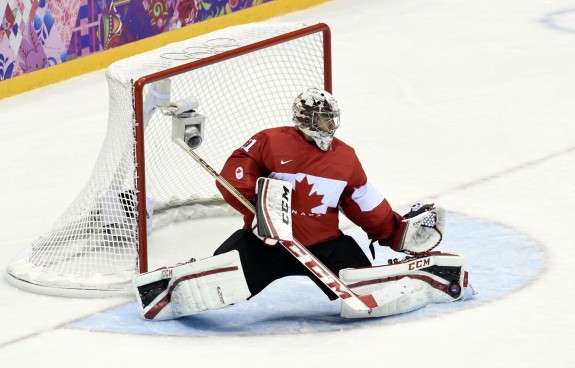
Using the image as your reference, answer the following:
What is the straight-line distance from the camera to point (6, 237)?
5703 mm

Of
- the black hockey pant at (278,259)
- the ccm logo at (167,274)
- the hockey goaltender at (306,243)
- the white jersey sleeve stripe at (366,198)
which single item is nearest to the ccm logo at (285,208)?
the hockey goaltender at (306,243)

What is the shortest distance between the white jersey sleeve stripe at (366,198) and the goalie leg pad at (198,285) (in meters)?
0.43

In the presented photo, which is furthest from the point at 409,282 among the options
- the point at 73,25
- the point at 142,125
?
the point at 73,25

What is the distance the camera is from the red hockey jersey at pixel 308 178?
469 cm

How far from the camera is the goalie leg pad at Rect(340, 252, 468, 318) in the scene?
4.66 m

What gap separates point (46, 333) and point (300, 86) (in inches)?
62.9

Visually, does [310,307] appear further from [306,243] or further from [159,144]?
[159,144]

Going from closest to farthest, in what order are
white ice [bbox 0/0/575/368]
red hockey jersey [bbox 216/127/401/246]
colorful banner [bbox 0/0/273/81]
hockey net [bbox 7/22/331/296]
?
white ice [bbox 0/0/575/368]
red hockey jersey [bbox 216/127/401/246]
hockey net [bbox 7/22/331/296]
colorful banner [bbox 0/0/273/81]

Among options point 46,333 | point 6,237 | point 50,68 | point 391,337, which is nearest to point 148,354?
point 46,333

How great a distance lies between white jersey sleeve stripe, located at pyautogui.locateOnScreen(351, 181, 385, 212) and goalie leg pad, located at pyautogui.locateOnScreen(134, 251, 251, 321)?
0.43 m

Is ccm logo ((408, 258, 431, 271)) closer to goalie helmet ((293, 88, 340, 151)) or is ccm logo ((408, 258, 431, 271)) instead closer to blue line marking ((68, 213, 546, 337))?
blue line marking ((68, 213, 546, 337))

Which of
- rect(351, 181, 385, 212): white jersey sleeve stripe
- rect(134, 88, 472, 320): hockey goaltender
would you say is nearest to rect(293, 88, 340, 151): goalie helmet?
rect(134, 88, 472, 320): hockey goaltender

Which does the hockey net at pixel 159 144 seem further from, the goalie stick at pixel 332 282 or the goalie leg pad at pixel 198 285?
the goalie stick at pixel 332 282

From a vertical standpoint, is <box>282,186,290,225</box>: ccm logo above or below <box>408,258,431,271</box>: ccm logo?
above
